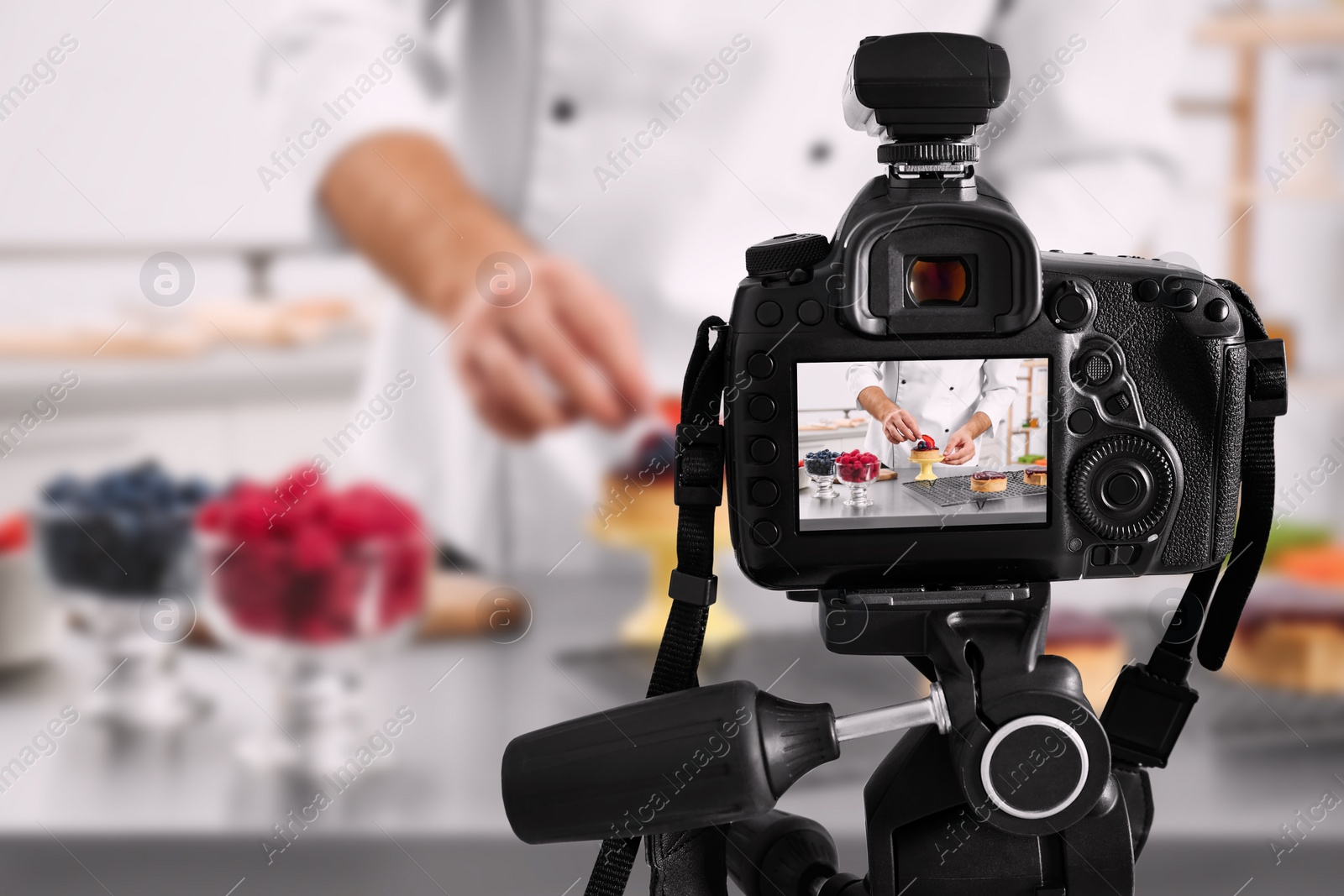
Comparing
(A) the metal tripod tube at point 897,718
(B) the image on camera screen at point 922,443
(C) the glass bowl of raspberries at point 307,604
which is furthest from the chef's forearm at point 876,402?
(C) the glass bowl of raspberries at point 307,604

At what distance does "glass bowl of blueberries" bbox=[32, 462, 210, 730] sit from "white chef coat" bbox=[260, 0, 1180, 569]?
21 cm

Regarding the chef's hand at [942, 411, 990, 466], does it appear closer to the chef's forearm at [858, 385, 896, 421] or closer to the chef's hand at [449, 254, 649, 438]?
the chef's forearm at [858, 385, 896, 421]

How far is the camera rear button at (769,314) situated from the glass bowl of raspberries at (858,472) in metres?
0.06

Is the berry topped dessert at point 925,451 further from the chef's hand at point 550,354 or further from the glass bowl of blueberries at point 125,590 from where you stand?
the glass bowl of blueberries at point 125,590

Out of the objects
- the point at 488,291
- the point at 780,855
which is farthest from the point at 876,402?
the point at 488,291

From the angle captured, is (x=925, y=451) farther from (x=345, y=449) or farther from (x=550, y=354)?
(x=345, y=449)

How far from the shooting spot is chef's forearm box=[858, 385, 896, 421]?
41 cm

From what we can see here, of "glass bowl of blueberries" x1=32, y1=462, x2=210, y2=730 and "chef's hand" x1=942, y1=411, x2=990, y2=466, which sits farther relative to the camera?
"glass bowl of blueberries" x1=32, y1=462, x2=210, y2=730

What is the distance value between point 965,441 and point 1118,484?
7cm

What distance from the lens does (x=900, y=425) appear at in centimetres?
41

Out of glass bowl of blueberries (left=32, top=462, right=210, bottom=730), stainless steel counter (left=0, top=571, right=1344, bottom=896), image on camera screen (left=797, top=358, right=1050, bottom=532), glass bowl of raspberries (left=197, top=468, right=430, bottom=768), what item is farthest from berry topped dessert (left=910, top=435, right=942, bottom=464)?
glass bowl of blueberries (left=32, top=462, right=210, bottom=730)

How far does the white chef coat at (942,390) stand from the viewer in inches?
16.1

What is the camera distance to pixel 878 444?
417mm

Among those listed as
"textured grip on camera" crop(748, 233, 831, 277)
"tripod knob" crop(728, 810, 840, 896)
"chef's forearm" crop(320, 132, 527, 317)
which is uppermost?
"chef's forearm" crop(320, 132, 527, 317)
